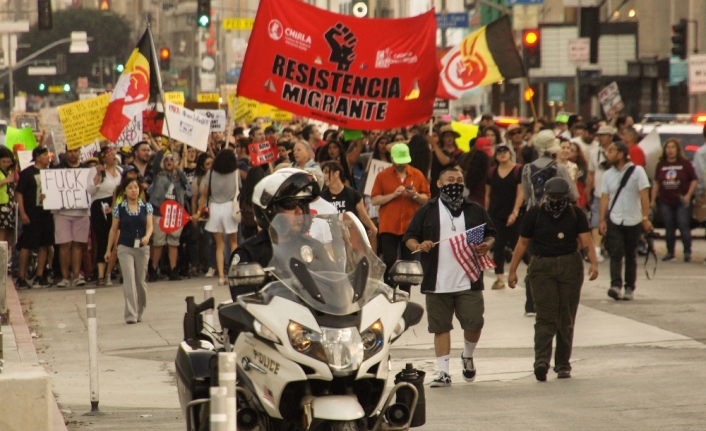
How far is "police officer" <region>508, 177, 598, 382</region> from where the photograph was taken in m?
10.5

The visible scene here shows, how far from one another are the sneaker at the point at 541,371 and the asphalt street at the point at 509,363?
7cm

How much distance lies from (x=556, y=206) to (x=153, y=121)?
17.2 meters

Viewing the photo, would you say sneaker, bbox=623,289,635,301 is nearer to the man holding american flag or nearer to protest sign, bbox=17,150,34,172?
the man holding american flag

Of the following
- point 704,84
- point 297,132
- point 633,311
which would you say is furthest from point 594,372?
point 704,84

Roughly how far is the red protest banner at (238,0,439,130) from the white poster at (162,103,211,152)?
142 inches

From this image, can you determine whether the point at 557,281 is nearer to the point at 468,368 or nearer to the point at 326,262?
the point at 468,368

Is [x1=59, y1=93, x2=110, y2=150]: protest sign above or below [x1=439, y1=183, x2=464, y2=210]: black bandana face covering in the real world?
above

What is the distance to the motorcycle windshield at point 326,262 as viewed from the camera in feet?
20.7

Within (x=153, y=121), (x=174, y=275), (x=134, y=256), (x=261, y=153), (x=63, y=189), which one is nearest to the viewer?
(x=134, y=256)

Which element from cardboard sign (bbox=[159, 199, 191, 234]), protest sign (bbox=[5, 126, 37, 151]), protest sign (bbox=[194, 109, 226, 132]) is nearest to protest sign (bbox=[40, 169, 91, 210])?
cardboard sign (bbox=[159, 199, 191, 234])

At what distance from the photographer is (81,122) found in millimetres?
19594

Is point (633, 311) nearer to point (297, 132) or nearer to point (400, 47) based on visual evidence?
point (400, 47)

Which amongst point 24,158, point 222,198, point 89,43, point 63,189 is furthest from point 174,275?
point 89,43

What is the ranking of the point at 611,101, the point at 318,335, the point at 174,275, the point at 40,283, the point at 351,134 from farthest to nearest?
1. the point at 611,101
2. the point at 174,275
3. the point at 40,283
4. the point at 351,134
5. the point at 318,335
